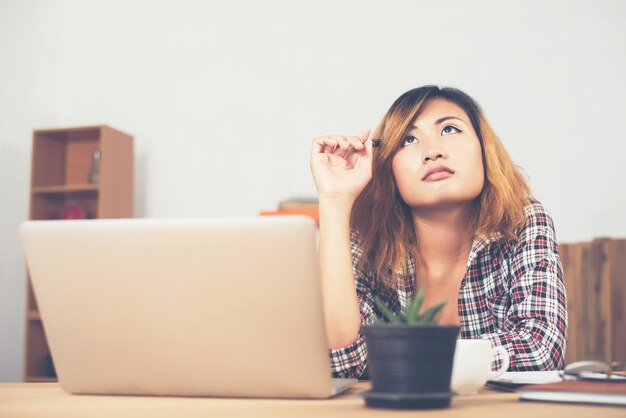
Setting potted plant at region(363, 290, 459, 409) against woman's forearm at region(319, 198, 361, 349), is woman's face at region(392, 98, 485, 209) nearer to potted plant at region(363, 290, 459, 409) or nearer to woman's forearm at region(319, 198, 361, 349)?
woman's forearm at region(319, 198, 361, 349)

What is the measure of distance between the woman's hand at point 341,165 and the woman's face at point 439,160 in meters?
0.15

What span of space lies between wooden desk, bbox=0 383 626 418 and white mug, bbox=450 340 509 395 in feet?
0.06

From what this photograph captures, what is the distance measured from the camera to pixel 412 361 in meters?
0.65

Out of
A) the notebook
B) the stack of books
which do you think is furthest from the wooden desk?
the stack of books

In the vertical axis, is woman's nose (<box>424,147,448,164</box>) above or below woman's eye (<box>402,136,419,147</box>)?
below

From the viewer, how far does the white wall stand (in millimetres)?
3561

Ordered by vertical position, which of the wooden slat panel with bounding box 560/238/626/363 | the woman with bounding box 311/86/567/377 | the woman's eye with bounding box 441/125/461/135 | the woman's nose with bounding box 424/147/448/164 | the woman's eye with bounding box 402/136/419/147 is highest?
the woman's eye with bounding box 441/125/461/135

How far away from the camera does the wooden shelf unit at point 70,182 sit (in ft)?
12.2

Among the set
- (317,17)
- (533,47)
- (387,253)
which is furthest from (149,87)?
(387,253)

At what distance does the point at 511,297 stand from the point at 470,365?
71 centimetres

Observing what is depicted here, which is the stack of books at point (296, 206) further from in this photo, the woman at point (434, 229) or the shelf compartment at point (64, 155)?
the woman at point (434, 229)

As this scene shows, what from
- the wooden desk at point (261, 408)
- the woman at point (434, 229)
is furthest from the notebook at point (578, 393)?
the woman at point (434, 229)

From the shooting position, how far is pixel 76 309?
79 centimetres

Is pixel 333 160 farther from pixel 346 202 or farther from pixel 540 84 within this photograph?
pixel 540 84
